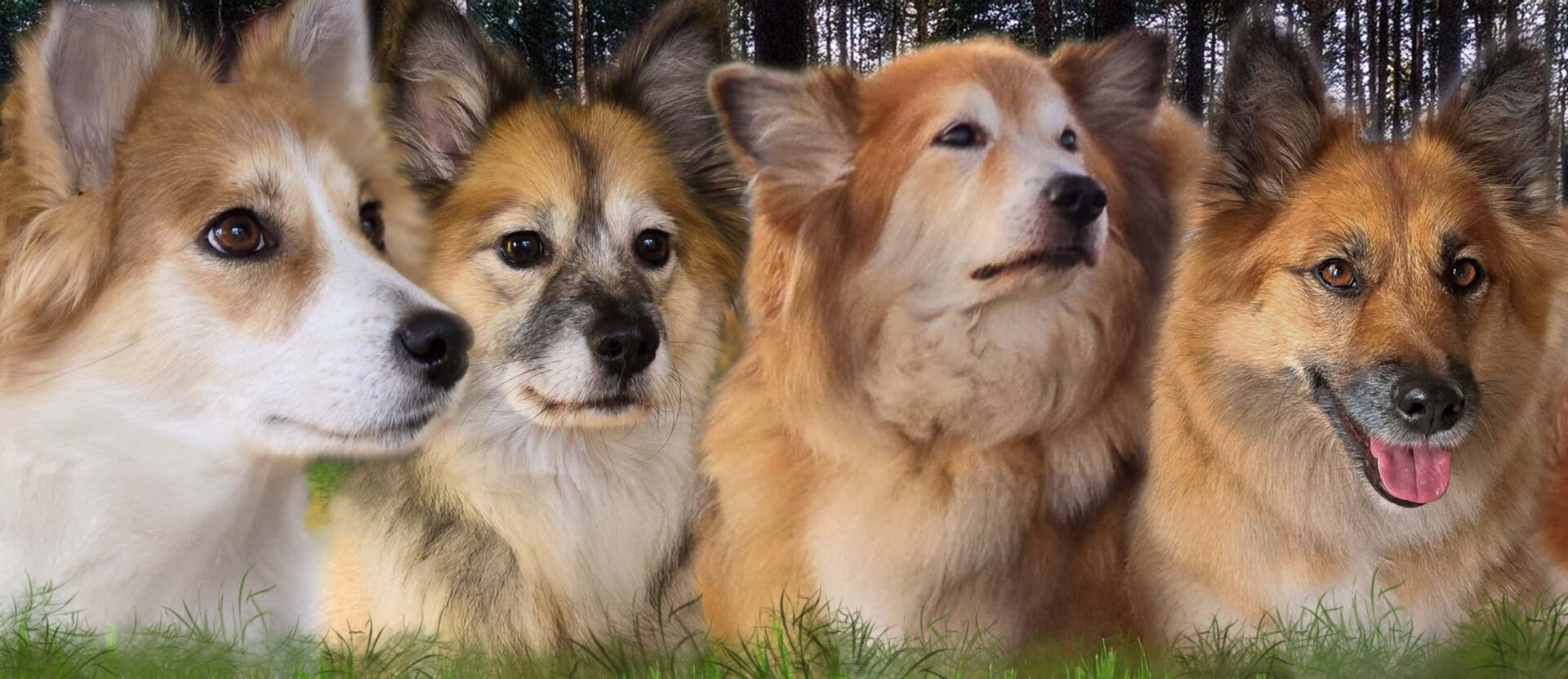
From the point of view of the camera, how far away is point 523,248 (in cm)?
199

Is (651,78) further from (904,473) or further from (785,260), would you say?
(904,473)

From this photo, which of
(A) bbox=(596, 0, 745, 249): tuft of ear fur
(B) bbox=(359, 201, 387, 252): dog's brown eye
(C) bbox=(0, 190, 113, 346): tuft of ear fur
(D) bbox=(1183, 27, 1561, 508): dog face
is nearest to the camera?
(C) bbox=(0, 190, 113, 346): tuft of ear fur

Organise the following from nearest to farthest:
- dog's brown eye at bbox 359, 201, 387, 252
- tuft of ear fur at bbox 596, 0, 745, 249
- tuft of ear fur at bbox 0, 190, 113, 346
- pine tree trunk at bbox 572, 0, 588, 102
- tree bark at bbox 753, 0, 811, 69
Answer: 1. tuft of ear fur at bbox 0, 190, 113, 346
2. dog's brown eye at bbox 359, 201, 387, 252
3. tuft of ear fur at bbox 596, 0, 745, 249
4. pine tree trunk at bbox 572, 0, 588, 102
5. tree bark at bbox 753, 0, 811, 69

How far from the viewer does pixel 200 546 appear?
2061 millimetres

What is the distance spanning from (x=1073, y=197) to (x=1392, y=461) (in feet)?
2.27

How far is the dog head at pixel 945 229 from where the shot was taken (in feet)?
6.58

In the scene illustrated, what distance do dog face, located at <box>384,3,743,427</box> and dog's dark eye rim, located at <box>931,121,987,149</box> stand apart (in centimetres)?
39

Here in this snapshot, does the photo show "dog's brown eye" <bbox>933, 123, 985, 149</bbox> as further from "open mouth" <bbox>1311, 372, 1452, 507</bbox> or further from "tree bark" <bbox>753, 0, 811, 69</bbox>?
"open mouth" <bbox>1311, 372, 1452, 507</bbox>

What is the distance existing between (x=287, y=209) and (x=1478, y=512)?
81.3 inches

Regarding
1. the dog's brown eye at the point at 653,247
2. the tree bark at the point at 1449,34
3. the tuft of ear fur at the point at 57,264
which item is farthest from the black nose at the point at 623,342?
the tree bark at the point at 1449,34

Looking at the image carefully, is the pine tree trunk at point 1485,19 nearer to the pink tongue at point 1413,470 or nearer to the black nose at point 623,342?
the pink tongue at point 1413,470

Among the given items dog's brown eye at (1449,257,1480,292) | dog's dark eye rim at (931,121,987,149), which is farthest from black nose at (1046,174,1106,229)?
dog's brown eye at (1449,257,1480,292)

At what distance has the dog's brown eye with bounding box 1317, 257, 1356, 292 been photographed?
1938 millimetres

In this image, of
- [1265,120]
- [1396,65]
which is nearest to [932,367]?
[1265,120]
